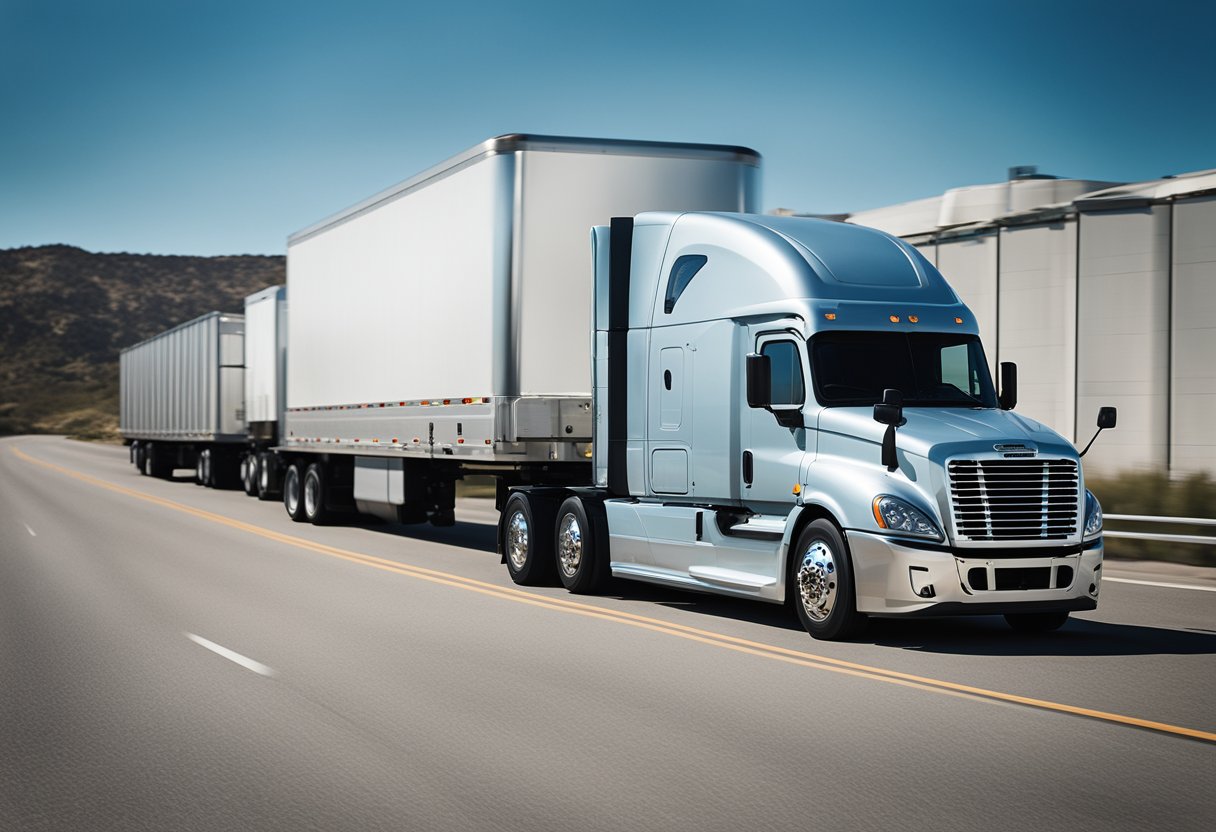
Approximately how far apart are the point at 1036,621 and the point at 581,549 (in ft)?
15.1

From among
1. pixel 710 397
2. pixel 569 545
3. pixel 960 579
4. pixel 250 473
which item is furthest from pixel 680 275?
pixel 250 473

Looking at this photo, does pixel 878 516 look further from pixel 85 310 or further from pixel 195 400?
pixel 85 310

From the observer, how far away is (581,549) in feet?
45.5

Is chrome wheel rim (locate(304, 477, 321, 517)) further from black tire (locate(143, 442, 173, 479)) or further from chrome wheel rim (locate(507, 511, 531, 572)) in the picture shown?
black tire (locate(143, 442, 173, 479))

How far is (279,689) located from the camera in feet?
28.6

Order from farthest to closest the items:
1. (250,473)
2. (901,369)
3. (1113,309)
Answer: (250,473) → (1113,309) → (901,369)

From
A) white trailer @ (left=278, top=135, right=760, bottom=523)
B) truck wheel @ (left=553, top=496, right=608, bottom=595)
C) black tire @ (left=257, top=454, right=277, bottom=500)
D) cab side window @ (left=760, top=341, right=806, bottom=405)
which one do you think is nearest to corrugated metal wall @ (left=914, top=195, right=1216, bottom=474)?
white trailer @ (left=278, top=135, right=760, bottom=523)


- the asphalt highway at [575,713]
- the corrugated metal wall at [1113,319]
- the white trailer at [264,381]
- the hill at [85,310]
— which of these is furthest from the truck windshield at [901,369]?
the hill at [85,310]

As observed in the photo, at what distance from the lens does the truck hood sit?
33.3 ft

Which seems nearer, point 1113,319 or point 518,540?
point 518,540

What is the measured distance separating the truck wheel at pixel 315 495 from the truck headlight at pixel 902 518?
47.7ft

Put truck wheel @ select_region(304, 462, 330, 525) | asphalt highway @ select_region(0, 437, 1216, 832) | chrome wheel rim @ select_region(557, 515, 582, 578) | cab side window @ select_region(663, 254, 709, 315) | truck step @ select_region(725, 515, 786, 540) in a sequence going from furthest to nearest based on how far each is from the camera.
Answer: truck wheel @ select_region(304, 462, 330, 525)
chrome wheel rim @ select_region(557, 515, 582, 578)
cab side window @ select_region(663, 254, 709, 315)
truck step @ select_region(725, 515, 786, 540)
asphalt highway @ select_region(0, 437, 1216, 832)

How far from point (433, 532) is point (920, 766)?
1653cm

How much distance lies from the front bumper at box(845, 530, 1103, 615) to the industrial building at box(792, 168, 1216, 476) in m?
13.7
